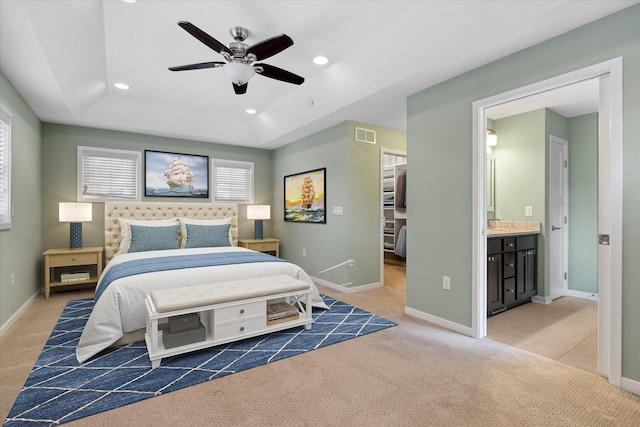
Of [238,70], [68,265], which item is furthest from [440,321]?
[68,265]

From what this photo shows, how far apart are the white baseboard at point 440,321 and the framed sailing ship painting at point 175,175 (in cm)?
396

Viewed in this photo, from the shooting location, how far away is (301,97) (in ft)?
13.7

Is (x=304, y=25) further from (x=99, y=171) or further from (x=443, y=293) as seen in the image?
(x=99, y=171)

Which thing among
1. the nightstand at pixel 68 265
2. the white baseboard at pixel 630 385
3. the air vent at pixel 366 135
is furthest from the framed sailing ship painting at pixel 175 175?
the white baseboard at pixel 630 385

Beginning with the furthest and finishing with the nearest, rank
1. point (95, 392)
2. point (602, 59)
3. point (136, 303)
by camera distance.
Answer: point (136, 303)
point (602, 59)
point (95, 392)

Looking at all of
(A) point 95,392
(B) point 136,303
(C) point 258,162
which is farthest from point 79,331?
(C) point 258,162

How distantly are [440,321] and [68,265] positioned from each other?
4607 mm

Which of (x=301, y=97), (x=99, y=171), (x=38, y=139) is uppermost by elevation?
(x=301, y=97)

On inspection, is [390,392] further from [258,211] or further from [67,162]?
[67,162]

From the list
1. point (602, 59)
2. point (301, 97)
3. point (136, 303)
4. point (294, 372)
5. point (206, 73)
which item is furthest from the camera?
point (301, 97)

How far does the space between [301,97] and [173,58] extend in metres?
1.55

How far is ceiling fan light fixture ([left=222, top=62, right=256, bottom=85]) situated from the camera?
2637 millimetres

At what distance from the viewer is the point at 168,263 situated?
10.6ft

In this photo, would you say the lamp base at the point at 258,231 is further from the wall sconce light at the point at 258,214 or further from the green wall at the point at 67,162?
the green wall at the point at 67,162
